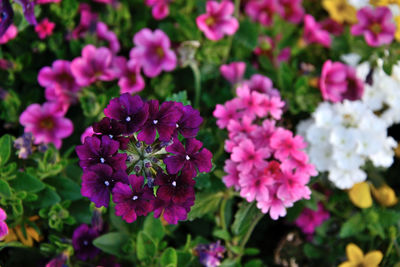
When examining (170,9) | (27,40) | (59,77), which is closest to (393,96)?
(170,9)

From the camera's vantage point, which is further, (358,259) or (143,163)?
(358,259)

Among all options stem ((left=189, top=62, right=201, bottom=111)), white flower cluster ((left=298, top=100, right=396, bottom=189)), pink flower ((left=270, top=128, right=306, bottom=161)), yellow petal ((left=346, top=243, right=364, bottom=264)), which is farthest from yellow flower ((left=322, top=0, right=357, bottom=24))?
yellow petal ((left=346, top=243, right=364, bottom=264))

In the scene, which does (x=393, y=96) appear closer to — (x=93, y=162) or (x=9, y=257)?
(x=93, y=162)

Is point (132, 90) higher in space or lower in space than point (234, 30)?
lower

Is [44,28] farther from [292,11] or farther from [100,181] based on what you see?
[292,11]

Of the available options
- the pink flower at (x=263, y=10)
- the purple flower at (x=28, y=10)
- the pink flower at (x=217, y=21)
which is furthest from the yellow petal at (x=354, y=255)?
the purple flower at (x=28, y=10)

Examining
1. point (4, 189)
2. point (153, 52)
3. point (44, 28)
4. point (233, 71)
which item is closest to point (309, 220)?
point (233, 71)
